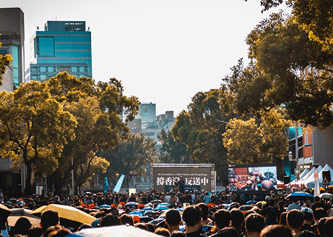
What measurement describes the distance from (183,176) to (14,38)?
39.9 metres

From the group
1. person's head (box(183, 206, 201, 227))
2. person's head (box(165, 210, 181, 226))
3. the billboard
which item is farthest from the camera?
the billboard

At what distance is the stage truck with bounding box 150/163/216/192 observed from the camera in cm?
5275

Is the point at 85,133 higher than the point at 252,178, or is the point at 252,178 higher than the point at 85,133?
the point at 85,133

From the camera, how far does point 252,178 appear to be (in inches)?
1838

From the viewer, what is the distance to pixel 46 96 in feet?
154

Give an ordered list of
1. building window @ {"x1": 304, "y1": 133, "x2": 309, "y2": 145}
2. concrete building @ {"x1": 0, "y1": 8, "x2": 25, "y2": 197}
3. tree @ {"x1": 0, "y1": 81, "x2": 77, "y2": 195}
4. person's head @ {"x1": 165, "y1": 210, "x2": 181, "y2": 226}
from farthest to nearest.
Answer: concrete building @ {"x1": 0, "y1": 8, "x2": 25, "y2": 197}
building window @ {"x1": 304, "y1": 133, "x2": 309, "y2": 145}
tree @ {"x1": 0, "y1": 81, "x2": 77, "y2": 195}
person's head @ {"x1": 165, "y1": 210, "x2": 181, "y2": 226}

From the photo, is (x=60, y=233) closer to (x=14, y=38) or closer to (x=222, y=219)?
(x=222, y=219)

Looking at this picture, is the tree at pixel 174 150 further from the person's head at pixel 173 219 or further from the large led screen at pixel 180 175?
the person's head at pixel 173 219

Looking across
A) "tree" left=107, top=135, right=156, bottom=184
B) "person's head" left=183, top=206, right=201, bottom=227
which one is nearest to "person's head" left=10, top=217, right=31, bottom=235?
"person's head" left=183, top=206, right=201, bottom=227

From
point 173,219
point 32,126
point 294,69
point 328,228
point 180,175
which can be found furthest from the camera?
point 180,175

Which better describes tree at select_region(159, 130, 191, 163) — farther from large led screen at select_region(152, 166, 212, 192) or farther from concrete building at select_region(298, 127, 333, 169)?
large led screen at select_region(152, 166, 212, 192)

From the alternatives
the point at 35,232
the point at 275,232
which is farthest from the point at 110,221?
the point at 275,232

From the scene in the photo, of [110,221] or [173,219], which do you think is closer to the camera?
[173,219]

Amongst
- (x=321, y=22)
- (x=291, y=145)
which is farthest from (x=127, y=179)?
(x=321, y=22)
